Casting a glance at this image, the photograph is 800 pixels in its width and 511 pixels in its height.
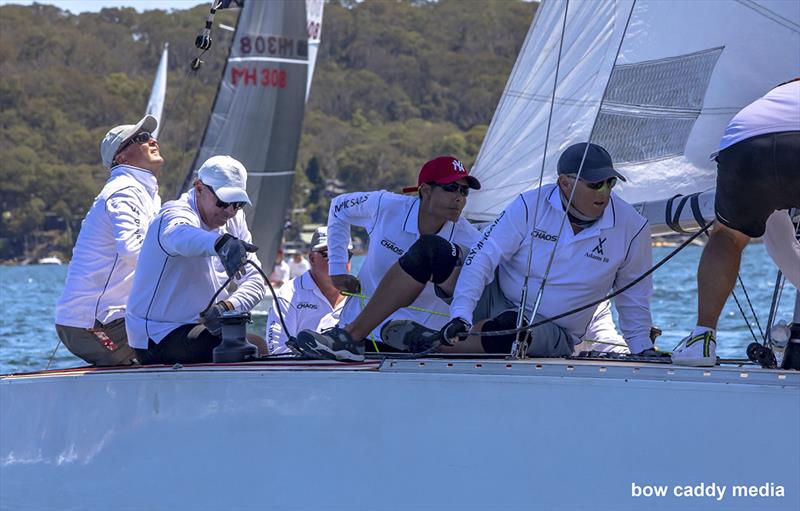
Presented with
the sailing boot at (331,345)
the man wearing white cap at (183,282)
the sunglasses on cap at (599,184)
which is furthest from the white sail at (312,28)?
the sailing boot at (331,345)

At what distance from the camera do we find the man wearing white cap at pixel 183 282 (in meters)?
3.96

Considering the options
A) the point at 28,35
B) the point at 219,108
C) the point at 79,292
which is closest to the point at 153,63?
the point at 28,35

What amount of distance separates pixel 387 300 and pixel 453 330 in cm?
29

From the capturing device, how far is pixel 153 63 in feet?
295

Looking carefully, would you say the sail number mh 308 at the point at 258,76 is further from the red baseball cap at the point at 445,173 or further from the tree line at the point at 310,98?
the tree line at the point at 310,98

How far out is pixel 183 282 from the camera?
4.04 meters

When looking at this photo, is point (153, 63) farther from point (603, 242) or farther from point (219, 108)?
point (603, 242)

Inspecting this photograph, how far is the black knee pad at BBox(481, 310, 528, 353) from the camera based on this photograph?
146 inches

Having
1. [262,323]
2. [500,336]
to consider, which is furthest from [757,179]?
[262,323]

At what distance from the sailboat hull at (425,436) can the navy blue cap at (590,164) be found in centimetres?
66

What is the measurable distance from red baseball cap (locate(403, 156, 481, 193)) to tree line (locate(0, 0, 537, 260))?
175 ft

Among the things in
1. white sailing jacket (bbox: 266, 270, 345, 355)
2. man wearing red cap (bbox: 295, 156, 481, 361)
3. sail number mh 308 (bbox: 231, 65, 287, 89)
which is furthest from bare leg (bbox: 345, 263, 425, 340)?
sail number mh 308 (bbox: 231, 65, 287, 89)

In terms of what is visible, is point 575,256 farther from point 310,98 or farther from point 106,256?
point 310,98

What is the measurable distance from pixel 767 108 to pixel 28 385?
6.76 feet
